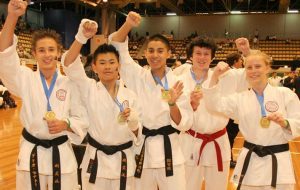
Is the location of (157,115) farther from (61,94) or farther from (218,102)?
(61,94)

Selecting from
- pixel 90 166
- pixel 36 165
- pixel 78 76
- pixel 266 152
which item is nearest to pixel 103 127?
pixel 90 166

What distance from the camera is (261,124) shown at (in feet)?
8.86

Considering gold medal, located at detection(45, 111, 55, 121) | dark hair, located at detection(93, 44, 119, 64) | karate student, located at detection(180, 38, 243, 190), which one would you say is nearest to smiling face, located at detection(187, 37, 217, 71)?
karate student, located at detection(180, 38, 243, 190)

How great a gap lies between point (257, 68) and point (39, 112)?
171cm

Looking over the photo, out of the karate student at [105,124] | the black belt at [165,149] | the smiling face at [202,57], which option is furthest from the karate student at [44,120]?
the smiling face at [202,57]

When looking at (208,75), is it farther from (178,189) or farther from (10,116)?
(10,116)

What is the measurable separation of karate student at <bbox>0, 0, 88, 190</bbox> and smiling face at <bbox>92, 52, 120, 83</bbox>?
286 mm

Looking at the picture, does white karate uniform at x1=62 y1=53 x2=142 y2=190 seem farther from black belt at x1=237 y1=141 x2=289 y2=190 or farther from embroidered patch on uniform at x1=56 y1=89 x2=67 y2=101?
black belt at x1=237 y1=141 x2=289 y2=190

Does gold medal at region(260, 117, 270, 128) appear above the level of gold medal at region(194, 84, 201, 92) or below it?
below

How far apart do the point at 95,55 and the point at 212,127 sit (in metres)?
1.26

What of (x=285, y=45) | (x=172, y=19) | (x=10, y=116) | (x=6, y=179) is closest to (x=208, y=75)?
(x=6, y=179)

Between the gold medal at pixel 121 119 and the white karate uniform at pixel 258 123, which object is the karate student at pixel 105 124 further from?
the white karate uniform at pixel 258 123

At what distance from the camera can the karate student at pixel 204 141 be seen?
3215mm

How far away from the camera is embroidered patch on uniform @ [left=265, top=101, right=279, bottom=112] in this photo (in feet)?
9.11
